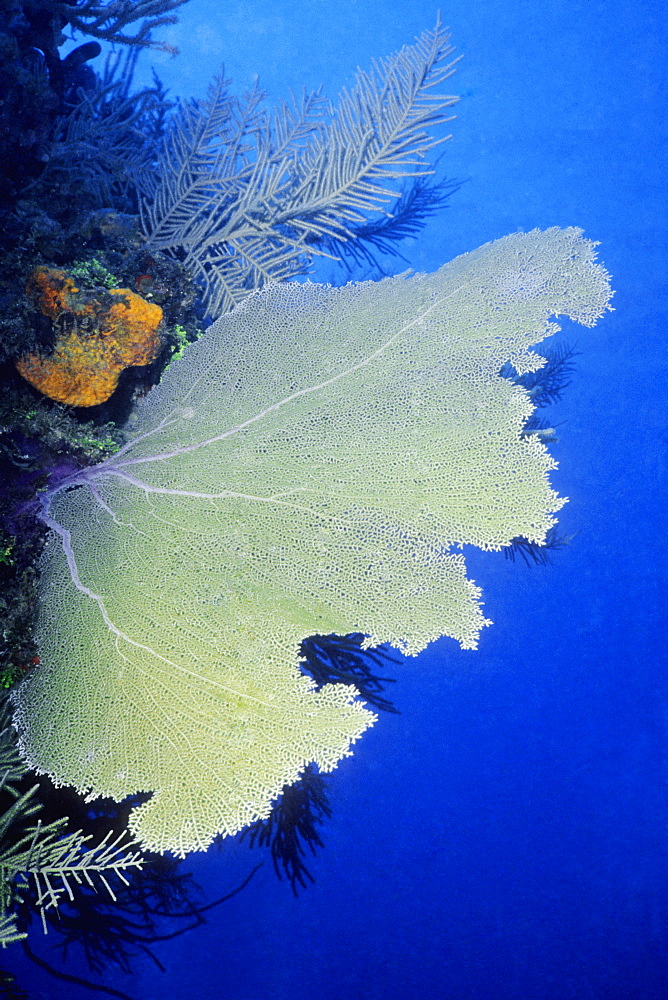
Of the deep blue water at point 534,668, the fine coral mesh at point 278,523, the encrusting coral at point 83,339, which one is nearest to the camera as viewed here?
the fine coral mesh at point 278,523

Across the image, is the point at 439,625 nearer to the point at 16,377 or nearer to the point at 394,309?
the point at 394,309

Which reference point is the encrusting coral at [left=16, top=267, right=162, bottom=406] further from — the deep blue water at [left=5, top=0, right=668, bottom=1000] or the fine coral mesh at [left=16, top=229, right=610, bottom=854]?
the deep blue water at [left=5, top=0, right=668, bottom=1000]

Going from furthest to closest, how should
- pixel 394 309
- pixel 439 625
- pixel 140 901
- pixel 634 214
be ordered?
pixel 634 214
pixel 140 901
pixel 394 309
pixel 439 625

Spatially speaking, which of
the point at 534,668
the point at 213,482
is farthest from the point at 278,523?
the point at 534,668

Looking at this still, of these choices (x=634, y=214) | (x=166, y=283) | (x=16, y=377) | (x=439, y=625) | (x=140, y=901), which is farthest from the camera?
(x=634, y=214)

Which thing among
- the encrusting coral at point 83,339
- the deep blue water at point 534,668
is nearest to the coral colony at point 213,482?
the encrusting coral at point 83,339

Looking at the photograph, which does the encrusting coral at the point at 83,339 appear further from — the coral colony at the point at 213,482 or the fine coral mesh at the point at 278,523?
the fine coral mesh at the point at 278,523

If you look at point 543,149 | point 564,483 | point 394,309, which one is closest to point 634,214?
point 543,149
